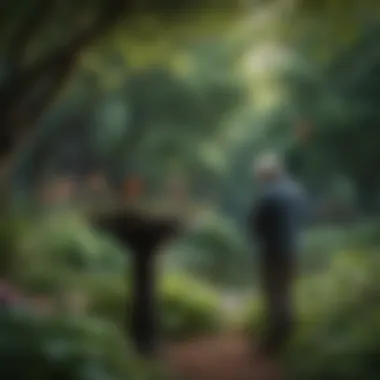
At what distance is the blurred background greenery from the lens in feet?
6.98

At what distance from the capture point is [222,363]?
7.09 ft

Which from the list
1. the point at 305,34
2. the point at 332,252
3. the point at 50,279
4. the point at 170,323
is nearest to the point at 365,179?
the point at 332,252

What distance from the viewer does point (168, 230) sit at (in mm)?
2227

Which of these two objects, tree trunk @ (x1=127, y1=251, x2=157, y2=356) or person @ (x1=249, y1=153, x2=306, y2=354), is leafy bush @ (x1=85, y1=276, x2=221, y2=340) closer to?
tree trunk @ (x1=127, y1=251, x2=157, y2=356)

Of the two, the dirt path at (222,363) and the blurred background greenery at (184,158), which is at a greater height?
the blurred background greenery at (184,158)

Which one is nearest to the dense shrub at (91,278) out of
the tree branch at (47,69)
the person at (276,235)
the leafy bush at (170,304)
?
the leafy bush at (170,304)

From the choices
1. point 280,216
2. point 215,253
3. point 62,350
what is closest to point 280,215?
point 280,216

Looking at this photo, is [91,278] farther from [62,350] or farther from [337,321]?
[337,321]

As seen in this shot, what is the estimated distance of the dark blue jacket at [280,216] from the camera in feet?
7.09

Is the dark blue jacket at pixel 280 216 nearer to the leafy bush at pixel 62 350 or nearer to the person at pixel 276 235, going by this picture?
the person at pixel 276 235

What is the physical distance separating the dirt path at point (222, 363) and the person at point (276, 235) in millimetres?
44

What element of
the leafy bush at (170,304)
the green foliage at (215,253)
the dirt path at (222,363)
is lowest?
the dirt path at (222,363)

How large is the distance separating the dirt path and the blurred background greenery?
49 mm

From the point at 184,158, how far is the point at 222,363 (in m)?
0.51
